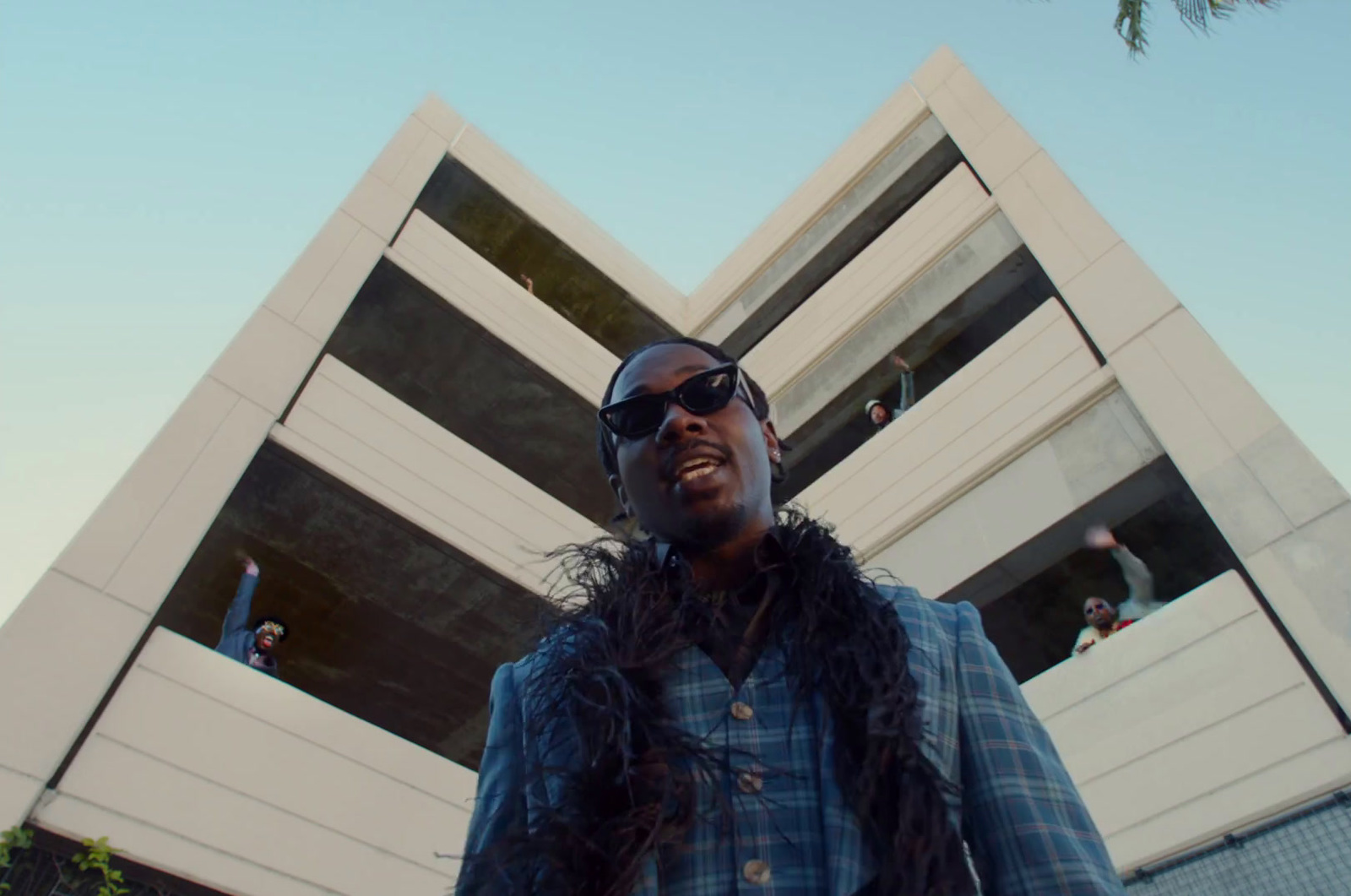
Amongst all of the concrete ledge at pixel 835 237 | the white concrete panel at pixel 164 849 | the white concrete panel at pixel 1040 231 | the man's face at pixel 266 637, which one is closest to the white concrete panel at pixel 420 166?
the concrete ledge at pixel 835 237

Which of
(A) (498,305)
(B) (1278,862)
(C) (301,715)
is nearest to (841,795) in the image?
(B) (1278,862)

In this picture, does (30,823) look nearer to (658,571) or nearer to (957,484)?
(658,571)

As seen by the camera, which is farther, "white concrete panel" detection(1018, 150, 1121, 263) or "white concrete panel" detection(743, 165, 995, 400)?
"white concrete panel" detection(743, 165, 995, 400)

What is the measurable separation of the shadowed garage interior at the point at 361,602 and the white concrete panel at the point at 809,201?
19.5ft

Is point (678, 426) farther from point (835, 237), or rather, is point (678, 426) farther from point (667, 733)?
point (835, 237)

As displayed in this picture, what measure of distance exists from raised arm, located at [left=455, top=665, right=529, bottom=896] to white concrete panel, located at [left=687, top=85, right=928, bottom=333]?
11.6 metres

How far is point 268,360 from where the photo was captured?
7.61m

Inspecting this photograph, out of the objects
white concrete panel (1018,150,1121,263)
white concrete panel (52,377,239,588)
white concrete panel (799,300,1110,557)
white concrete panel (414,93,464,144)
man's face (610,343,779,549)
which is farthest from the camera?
white concrete panel (414,93,464,144)

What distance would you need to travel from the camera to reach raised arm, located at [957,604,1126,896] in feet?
3.80

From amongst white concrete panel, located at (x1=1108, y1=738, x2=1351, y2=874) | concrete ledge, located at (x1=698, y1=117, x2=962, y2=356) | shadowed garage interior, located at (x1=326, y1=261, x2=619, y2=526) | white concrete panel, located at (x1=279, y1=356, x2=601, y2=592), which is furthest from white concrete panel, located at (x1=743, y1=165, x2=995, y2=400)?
white concrete panel, located at (x1=1108, y1=738, x2=1351, y2=874)

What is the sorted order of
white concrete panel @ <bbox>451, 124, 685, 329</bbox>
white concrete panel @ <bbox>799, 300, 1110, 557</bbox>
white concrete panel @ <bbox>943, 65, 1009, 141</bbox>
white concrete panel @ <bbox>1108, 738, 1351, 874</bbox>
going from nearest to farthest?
white concrete panel @ <bbox>1108, 738, 1351, 874</bbox> → white concrete panel @ <bbox>799, 300, 1110, 557</bbox> → white concrete panel @ <bbox>943, 65, 1009, 141</bbox> → white concrete panel @ <bbox>451, 124, 685, 329</bbox>

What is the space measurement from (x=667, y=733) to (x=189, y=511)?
629 cm

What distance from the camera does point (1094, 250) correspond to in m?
8.05

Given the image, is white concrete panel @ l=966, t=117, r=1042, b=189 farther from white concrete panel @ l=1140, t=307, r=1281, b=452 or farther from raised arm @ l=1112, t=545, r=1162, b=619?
raised arm @ l=1112, t=545, r=1162, b=619
